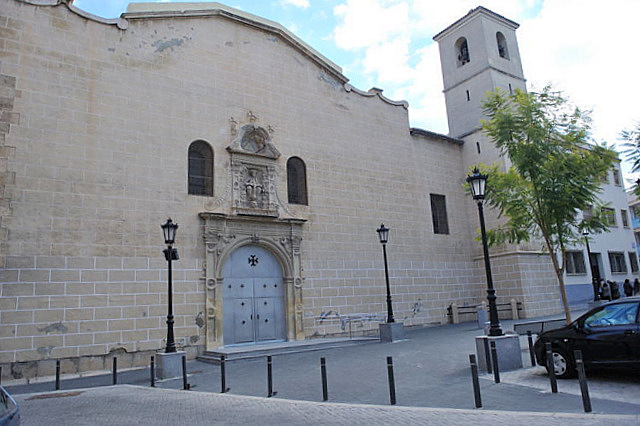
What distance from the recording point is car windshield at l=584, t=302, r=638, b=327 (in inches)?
316

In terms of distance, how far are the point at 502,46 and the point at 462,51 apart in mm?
2285

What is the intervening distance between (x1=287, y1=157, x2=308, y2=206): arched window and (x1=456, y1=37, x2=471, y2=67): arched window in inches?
571

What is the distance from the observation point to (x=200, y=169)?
16812 millimetres

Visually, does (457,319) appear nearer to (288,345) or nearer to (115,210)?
(288,345)

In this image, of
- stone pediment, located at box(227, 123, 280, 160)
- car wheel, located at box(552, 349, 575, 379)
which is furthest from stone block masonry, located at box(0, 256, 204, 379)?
car wheel, located at box(552, 349, 575, 379)

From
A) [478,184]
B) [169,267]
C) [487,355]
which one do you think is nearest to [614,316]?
[487,355]

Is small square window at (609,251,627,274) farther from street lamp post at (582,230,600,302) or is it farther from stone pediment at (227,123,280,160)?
stone pediment at (227,123,280,160)

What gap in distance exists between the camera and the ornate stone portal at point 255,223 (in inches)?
630

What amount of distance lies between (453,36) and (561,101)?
652 inches

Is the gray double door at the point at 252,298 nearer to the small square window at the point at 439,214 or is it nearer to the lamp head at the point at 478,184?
the lamp head at the point at 478,184

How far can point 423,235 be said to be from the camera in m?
22.0

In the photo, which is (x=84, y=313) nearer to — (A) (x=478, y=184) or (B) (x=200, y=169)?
(B) (x=200, y=169)

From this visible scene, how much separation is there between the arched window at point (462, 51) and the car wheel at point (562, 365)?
881 inches

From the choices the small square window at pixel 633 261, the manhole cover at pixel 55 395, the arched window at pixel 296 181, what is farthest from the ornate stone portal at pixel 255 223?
the small square window at pixel 633 261
